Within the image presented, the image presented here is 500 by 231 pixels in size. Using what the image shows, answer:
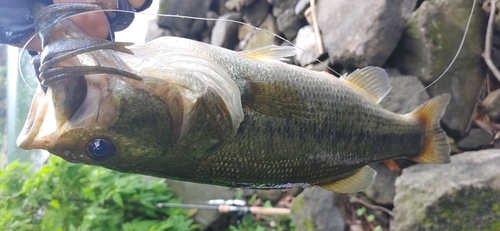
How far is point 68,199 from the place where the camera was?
2797mm

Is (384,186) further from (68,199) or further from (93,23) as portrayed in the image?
(93,23)

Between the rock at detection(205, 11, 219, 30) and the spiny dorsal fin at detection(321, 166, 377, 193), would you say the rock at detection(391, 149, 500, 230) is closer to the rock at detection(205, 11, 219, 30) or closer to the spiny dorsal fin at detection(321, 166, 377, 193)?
the spiny dorsal fin at detection(321, 166, 377, 193)

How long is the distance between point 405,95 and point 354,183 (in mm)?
1260

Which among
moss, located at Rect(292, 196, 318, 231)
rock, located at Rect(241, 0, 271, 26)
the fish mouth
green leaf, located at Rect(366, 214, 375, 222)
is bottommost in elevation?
moss, located at Rect(292, 196, 318, 231)

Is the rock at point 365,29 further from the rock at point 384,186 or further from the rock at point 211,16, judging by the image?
the rock at point 211,16

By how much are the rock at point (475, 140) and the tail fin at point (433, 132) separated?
1029 mm

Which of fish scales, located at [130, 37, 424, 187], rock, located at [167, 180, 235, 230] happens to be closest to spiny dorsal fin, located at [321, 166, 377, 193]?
fish scales, located at [130, 37, 424, 187]

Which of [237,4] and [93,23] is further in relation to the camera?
[237,4]

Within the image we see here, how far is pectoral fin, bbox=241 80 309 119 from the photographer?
1.00 metres

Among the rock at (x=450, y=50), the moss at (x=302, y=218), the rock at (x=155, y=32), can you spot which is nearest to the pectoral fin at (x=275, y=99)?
the rock at (x=450, y=50)

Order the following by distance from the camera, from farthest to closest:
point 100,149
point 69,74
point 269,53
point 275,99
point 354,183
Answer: point 354,183 → point 269,53 → point 275,99 → point 100,149 → point 69,74

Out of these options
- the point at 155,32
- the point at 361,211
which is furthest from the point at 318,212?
the point at 155,32

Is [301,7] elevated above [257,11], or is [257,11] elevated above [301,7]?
[301,7]

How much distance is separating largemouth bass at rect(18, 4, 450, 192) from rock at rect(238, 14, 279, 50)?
2.22 meters
